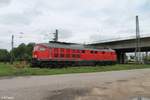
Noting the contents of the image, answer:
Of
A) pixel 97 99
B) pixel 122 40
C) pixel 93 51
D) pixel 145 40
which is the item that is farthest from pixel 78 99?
pixel 122 40

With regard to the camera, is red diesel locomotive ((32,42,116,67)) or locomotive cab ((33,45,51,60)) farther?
red diesel locomotive ((32,42,116,67))

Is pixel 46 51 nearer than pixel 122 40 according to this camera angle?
Yes

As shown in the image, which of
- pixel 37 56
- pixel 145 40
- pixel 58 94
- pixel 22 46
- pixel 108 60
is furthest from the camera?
pixel 22 46

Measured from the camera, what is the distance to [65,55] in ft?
120

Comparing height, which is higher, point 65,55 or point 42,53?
point 42,53

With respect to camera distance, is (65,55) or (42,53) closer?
(42,53)

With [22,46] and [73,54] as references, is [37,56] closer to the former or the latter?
[73,54]

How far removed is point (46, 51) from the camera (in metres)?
34.2

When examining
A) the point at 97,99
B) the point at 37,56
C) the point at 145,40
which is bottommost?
the point at 97,99

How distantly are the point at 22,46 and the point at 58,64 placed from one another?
335 feet

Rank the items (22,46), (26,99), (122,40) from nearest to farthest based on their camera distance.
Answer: (26,99) → (122,40) → (22,46)

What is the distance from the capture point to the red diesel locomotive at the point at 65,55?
1337 inches

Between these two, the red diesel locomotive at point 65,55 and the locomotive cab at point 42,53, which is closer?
the locomotive cab at point 42,53

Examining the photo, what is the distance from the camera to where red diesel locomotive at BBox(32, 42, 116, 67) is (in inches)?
1337
